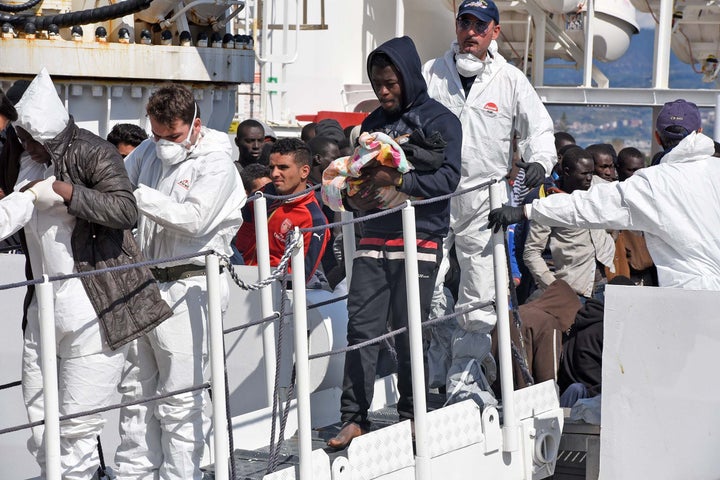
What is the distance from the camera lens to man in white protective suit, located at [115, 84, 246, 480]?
4.64 metres

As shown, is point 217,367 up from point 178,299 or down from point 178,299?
down

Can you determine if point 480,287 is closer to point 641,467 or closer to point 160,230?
point 641,467

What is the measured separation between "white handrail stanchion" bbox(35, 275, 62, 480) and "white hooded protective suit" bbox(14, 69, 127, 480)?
51 centimetres

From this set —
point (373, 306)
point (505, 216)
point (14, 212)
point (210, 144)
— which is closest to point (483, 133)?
point (505, 216)

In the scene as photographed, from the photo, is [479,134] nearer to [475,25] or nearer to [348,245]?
[475,25]

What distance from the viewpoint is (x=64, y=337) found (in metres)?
4.36

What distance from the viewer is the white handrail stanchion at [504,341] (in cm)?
523

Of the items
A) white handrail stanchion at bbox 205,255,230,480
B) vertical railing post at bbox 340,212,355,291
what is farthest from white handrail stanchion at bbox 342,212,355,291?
white handrail stanchion at bbox 205,255,230,480

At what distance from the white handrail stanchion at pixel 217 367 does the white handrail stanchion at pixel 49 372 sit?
60 centimetres

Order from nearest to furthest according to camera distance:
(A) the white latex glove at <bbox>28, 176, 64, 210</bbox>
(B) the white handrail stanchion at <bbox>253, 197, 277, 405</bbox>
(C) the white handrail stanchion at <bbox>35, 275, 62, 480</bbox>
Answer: (C) the white handrail stanchion at <bbox>35, 275, 62, 480</bbox>, (A) the white latex glove at <bbox>28, 176, 64, 210</bbox>, (B) the white handrail stanchion at <bbox>253, 197, 277, 405</bbox>

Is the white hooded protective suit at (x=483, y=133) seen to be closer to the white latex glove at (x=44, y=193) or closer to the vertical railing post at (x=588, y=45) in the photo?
the white latex glove at (x=44, y=193)

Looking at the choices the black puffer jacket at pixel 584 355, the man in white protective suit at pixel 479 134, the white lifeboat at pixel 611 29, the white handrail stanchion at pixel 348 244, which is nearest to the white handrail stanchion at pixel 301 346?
the man in white protective suit at pixel 479 134

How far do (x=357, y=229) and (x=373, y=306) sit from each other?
0.90m

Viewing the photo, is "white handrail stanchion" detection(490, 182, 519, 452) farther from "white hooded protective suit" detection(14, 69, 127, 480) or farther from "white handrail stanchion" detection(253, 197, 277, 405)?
"white hooded protective suit" detection(14, 69, 127, 480)
